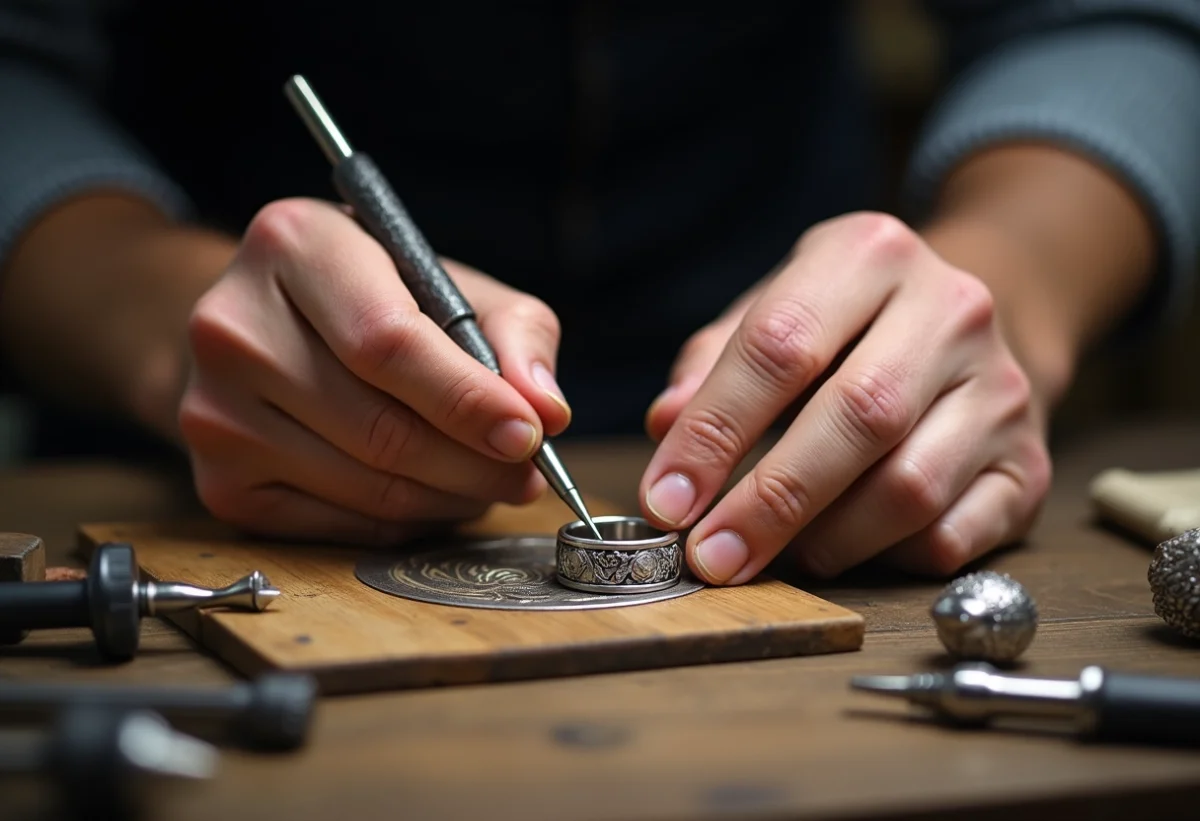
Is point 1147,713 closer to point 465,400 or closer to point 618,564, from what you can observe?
point 618,564

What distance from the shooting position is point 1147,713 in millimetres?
762

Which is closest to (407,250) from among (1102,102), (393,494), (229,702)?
(393,494)

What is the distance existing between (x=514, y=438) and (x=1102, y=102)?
1.14 m

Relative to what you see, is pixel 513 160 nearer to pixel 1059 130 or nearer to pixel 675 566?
pixel 1059 130

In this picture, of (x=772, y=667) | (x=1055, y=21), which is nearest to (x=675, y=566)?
(x=772, y=667)

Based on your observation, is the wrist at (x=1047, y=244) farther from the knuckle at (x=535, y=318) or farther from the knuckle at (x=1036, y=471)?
the knuckle at (x=535, y=318)

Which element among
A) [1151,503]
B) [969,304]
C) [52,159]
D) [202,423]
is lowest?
[1151,503]

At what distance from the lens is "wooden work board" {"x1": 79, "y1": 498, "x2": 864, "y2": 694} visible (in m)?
0.86

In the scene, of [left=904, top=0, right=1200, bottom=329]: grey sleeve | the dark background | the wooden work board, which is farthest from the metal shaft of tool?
the dark background

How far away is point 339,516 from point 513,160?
0.92 m

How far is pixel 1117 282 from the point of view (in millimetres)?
1738

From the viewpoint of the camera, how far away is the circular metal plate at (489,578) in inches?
39.5

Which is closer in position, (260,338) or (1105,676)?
(1105,676)

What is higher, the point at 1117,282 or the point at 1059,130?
the point at 1059,130
